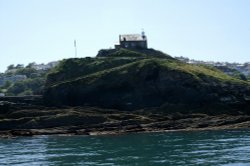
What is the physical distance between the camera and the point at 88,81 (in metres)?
126

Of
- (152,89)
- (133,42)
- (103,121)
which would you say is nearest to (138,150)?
(103,121)

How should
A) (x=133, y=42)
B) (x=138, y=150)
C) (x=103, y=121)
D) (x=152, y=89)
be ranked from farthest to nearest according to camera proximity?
(x=133, y=42)
(x=152, y=89)
(x=103, y=121)
(x=138, y=150)

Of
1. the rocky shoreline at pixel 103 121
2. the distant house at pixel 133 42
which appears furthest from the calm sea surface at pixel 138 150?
the distant house at pixel 133 42

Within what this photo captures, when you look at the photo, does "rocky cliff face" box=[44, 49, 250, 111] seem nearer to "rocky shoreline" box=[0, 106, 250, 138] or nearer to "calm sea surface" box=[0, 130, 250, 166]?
"rocky shoreline" box=[0, 106, 250, 138]

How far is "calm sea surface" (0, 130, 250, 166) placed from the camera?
57.7 m

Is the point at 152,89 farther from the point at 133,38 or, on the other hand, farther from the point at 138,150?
the point at 138,150

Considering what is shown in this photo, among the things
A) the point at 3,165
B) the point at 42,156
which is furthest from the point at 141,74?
the point at 3,165

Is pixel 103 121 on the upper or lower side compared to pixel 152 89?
lower

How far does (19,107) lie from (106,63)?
103 feet

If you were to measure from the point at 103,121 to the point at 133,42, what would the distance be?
59547mm

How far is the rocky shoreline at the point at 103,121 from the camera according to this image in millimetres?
101562

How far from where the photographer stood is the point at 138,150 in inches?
2721

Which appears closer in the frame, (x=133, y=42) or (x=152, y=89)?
(x=152, y=89)

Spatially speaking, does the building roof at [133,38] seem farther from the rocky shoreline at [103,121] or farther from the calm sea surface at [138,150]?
the calm sea surface at [138,150]
